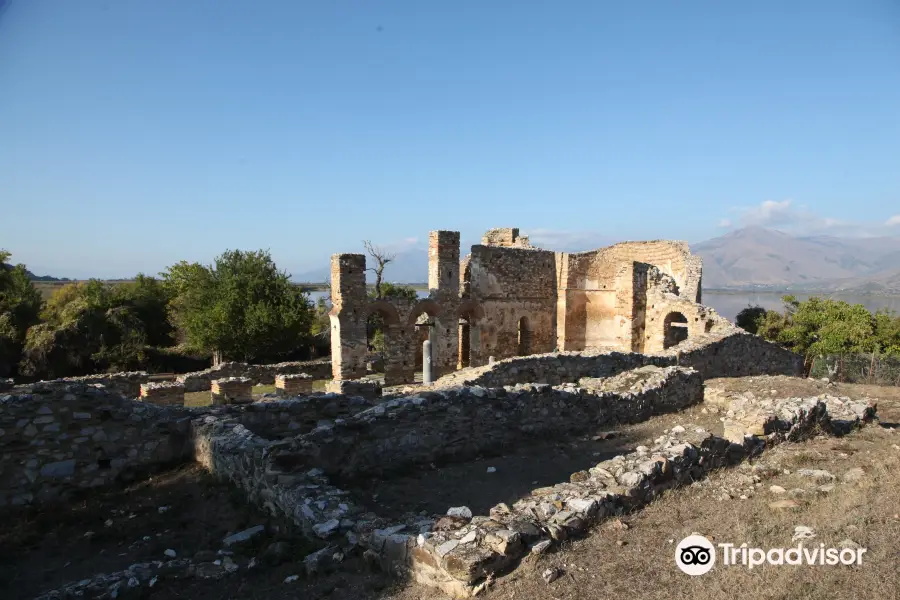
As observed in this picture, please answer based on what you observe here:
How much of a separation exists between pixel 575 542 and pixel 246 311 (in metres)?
28.9

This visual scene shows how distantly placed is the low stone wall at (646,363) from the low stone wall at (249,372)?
35.7 ft

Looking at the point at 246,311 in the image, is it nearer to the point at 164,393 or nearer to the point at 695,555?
the point at 164,393

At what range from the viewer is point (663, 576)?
441cm

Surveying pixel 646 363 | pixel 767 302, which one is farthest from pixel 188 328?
pixel 767 302

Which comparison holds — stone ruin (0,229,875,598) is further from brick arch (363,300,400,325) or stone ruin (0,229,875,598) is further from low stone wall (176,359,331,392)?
low stone wall (176,359,331,392)

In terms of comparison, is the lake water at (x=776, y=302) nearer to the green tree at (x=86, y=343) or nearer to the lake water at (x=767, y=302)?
the lake water at (x=767, y=302)

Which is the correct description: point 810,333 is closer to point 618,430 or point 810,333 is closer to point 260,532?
point 618,430

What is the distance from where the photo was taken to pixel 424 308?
21.5 meters

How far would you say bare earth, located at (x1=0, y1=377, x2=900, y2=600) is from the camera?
Result: 4301 millimetres

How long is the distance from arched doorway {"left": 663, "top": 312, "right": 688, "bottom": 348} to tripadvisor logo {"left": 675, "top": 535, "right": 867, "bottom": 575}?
20207 millimetres

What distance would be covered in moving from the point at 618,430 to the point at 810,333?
23.0 meters

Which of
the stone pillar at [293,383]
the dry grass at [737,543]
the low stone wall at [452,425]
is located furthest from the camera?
the stone pillar at [293,383]

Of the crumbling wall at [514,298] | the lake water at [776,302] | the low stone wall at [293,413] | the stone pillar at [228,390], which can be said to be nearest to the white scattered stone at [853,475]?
the low stone wall at [293,413]

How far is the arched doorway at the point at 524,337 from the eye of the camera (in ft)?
80.8
